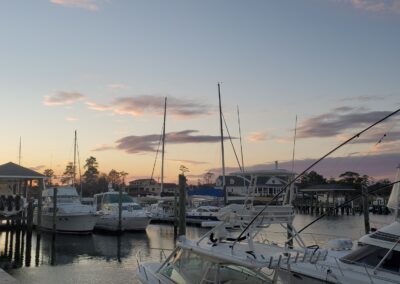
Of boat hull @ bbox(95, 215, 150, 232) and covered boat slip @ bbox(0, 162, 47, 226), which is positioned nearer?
covered boat slip @ bbox(0, 162, 47, 226)

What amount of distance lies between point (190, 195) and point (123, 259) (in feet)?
118

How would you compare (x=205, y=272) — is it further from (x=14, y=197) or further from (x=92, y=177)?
(x=92, y=177)

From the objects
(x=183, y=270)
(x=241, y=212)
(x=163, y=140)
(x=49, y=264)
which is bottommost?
(x=49, y=264)

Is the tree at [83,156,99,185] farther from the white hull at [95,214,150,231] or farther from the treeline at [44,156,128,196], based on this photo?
the white hull at [95,214,150,231]

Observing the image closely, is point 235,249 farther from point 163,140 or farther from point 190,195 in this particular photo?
point 190,195

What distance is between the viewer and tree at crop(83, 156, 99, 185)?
523 ft

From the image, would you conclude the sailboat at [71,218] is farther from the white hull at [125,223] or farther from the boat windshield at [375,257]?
the boat windshield at [375,257]

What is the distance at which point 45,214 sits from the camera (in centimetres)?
4066

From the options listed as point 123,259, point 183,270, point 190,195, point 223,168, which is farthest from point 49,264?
point 190,195

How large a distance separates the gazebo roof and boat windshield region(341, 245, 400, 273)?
2984 cm

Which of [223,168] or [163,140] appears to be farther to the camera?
[163,140]

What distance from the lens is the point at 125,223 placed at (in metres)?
39.8

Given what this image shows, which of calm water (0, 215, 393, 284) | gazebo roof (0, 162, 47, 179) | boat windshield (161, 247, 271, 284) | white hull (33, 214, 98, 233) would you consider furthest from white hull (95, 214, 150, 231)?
boat windshield (161, 247, 271, 284)

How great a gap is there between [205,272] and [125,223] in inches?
1188
